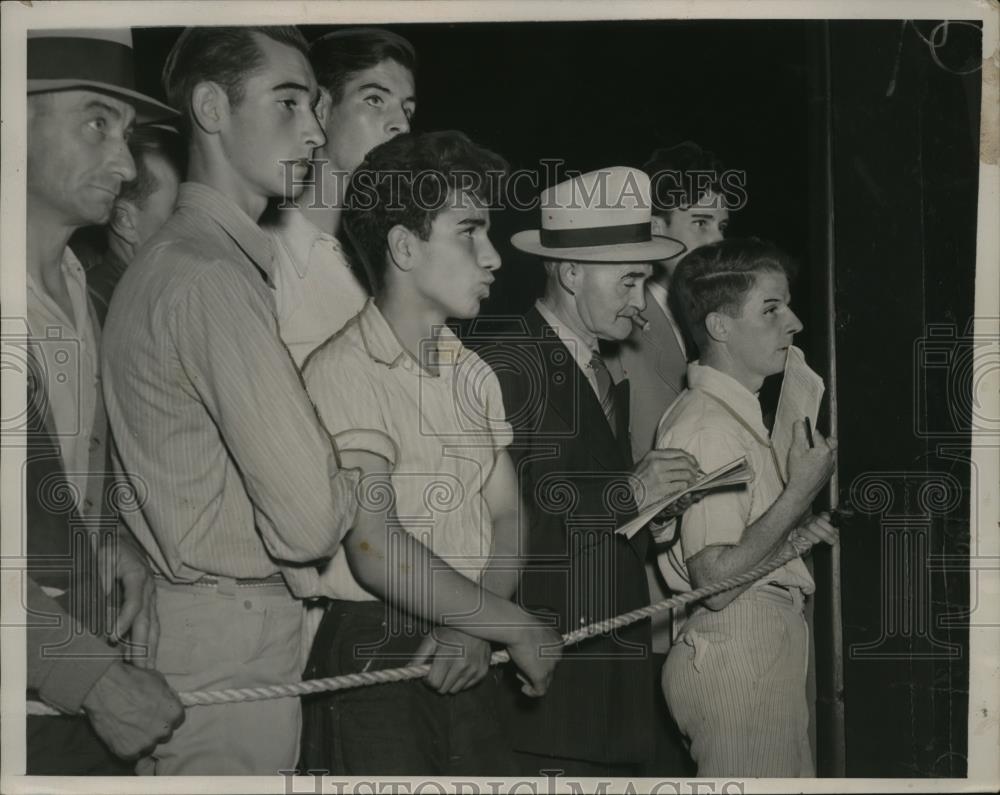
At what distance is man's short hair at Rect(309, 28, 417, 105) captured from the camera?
3.28m

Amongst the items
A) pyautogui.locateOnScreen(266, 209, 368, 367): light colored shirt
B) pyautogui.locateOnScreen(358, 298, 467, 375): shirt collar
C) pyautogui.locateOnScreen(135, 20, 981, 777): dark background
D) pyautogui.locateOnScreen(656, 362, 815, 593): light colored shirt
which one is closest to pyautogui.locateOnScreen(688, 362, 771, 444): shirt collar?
pyautogui.locateOnScreen(656, 362, 815, 593): light colored shirt

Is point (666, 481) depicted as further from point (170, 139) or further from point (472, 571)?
point (170, 139)

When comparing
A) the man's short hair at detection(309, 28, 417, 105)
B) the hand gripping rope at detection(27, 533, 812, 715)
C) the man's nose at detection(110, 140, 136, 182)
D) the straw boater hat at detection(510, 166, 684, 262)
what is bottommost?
the hand gripping rope at detection(27, 533, 812, 715)

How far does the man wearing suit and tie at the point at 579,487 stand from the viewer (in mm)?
3291

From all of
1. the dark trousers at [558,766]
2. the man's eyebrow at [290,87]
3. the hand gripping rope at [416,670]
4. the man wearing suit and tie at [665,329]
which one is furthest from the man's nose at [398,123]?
the dark trousers at [558,766]

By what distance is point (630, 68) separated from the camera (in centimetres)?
334

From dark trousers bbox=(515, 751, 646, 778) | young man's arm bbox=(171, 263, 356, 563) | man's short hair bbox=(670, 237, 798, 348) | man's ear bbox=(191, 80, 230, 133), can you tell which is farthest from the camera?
man's short hair bbox=(670, 237, 798, 348)

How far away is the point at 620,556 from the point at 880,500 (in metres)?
0.69

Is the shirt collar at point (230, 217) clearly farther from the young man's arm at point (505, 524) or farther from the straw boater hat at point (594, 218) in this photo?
the young man's arm at point (505, 524)

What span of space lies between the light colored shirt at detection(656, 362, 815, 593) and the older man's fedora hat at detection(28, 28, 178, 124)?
1.45m

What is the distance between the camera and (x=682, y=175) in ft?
11.0

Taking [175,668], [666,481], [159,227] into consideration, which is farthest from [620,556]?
[159,227]

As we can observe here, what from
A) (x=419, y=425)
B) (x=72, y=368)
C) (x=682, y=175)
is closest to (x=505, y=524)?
(x=419, y=425)

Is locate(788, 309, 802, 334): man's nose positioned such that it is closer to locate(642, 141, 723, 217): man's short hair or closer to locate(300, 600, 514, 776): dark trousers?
locate(642, 141, 723, 217): man's short hair
